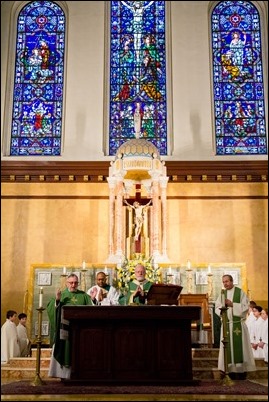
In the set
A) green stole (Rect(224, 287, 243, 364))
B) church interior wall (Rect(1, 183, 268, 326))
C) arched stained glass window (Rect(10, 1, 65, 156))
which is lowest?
green stole (Rect(224, 287, 243, 364))

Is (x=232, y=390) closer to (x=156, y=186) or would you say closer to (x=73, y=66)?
(x=156, y=186)

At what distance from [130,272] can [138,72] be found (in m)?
6.03

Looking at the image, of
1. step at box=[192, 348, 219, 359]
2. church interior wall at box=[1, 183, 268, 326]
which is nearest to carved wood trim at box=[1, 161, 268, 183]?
church interior wall at box=[1, 183, 268, 326]

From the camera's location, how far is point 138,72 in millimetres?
14961

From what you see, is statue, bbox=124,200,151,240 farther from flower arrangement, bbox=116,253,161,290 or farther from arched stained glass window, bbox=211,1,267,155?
arched stained glass window, bbox=211,1,267,155

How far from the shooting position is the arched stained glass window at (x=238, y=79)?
47.1 ft

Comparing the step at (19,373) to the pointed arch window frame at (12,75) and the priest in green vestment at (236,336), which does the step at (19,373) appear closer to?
the priest in green vestment at (236,336)

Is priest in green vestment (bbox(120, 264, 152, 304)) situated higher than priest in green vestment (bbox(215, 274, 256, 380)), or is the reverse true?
priest in green vestment (bbox(120, 264, 152, 304))

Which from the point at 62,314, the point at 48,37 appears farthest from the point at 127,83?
the point at 62,314

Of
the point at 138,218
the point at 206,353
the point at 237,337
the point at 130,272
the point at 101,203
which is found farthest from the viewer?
the point at 101,203

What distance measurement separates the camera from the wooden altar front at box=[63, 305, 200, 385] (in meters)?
6.94

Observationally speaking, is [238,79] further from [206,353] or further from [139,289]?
[139,289]

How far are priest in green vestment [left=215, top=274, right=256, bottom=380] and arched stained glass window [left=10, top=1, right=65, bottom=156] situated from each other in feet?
23.4

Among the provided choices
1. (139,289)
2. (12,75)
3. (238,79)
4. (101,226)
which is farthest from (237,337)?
(12,75)
